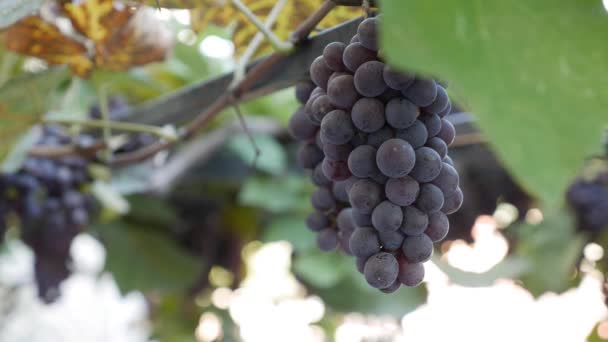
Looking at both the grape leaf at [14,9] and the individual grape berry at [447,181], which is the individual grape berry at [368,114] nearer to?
the individual grape berry at [447,181]

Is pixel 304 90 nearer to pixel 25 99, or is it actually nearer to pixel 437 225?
pixel 437 225

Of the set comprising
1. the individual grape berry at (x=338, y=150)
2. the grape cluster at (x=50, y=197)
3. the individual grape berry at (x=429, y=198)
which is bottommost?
the grape cluster at (x=50, y=197)

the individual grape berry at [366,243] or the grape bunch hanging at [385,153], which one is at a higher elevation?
the grape bunch hanging at [385,153]

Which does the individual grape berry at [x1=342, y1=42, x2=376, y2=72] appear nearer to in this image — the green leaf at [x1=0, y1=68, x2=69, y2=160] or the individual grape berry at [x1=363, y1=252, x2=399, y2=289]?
the individual grape berry at [x1=363, y1=252, x2=399, y2=289]

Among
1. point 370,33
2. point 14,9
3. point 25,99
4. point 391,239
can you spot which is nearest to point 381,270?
point 391,239

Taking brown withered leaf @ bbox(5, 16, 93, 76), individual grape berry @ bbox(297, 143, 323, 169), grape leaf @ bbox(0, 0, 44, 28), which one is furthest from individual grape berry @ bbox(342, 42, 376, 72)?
brown withered leaf @ bbox(5, 16, 93, 76)

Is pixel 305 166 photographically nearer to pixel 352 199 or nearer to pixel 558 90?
pixel 352 199

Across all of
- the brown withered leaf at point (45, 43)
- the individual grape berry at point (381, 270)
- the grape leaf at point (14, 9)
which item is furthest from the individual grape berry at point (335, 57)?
the brown withered leaf at point (45, 43)
